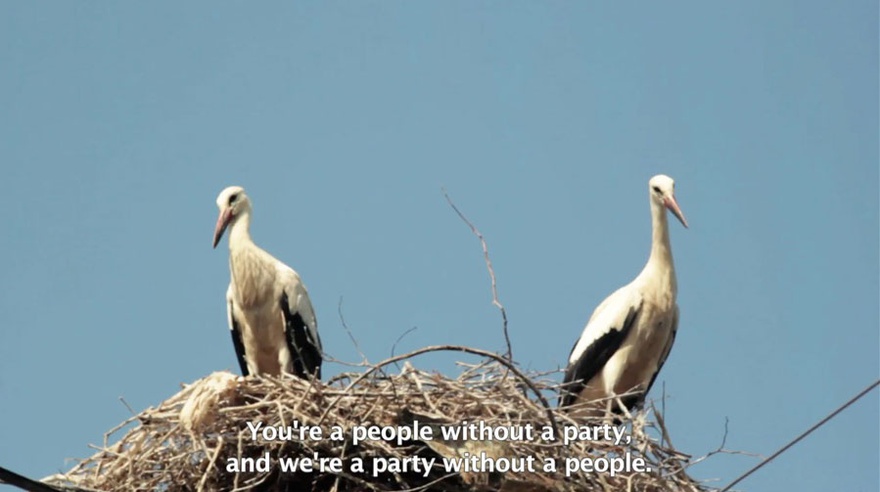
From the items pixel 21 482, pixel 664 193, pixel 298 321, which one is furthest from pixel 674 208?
pixel 21 482

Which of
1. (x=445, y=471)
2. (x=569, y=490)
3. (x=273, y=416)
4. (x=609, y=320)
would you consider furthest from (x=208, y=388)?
(x=609, y=320)

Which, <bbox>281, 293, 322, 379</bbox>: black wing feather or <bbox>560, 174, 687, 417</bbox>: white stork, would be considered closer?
<bbox>560, 174, 687, 417</bbox>: white stork

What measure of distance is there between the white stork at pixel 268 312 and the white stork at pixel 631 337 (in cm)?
139

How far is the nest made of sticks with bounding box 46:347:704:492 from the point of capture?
6844 mm

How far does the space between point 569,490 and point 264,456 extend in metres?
1.19

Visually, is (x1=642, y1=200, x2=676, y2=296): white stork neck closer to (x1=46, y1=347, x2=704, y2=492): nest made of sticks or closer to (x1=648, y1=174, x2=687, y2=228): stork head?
(x1=648, y1=174, x2=687, y2=228): stork head

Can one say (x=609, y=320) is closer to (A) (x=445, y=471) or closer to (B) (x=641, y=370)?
(B) (x=641, y=370)

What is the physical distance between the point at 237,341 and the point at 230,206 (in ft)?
2.35

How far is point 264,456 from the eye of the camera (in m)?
7.01

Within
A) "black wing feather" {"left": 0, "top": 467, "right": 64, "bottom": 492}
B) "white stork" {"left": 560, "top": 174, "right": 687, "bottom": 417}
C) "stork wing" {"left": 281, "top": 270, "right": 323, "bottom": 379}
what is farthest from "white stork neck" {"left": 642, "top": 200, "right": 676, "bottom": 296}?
"black wing feather" {"left": 0, "top": 467, "right": 64, "bottom": 492}

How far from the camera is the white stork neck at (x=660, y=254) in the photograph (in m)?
9.09

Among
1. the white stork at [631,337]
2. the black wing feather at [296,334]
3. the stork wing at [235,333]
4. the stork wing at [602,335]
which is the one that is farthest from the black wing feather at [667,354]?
the stork wing at [235,333]

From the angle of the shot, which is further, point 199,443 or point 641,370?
point 641,370

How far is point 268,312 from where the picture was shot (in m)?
9.28
